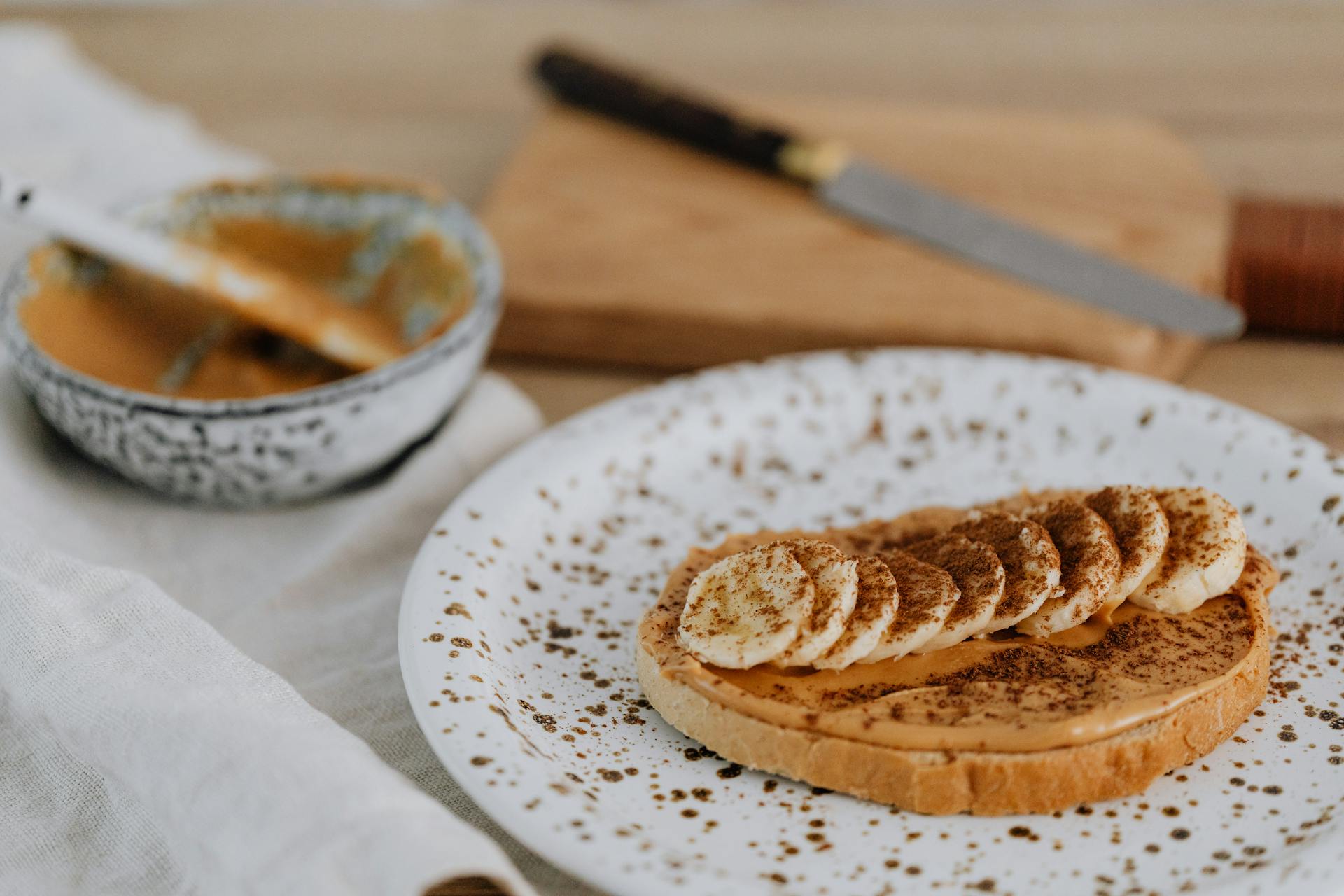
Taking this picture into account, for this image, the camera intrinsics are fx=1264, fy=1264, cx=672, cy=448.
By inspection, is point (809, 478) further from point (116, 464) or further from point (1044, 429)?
point (116, 464)

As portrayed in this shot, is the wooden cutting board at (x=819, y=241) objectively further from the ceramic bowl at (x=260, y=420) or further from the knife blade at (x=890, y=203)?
the ceramic bowl at (x=260, y=420)

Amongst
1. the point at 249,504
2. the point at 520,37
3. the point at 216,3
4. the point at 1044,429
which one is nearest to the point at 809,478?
the point at 1044,429

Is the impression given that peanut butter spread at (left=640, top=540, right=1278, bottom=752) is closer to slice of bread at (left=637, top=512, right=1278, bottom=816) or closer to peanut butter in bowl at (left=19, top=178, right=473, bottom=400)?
slice of bread at (left=637, top=512, right=1278, bottom=816)

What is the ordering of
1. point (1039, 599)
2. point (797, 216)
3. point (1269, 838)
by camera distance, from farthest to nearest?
point (797, 216), point (1039, 599), point (1269, 838)

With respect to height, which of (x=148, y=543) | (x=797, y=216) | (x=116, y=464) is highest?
(x=797, y=216)

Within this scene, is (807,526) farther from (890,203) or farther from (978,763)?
(890,203)

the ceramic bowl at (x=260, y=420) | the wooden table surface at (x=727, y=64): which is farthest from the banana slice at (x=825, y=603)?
the wooden table surface at (x=727, y=64)
